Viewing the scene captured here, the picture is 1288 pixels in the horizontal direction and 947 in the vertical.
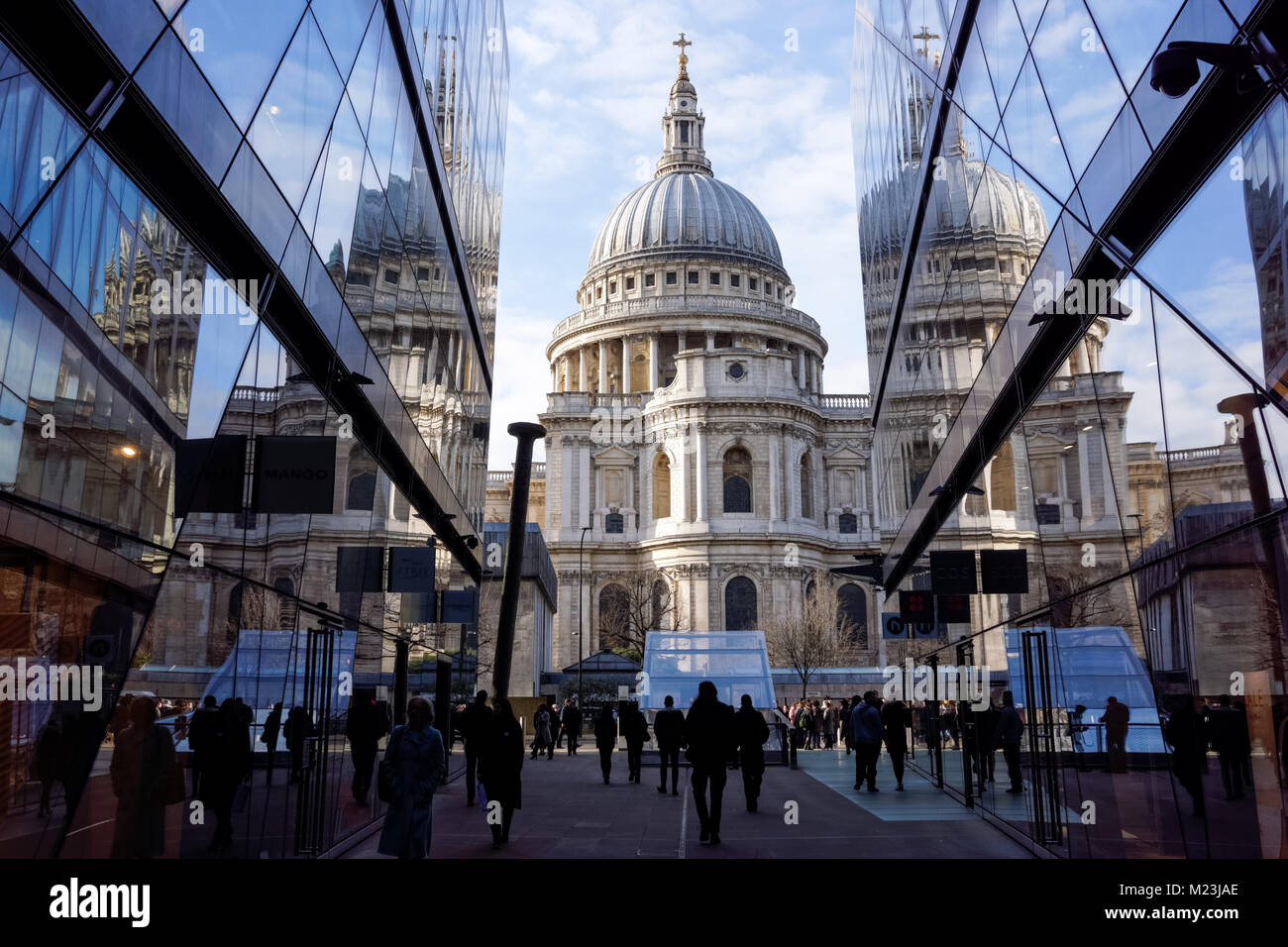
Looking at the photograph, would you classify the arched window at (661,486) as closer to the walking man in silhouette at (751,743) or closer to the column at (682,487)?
the column at (682,487)

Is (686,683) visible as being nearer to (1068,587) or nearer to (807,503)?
(1068,587)

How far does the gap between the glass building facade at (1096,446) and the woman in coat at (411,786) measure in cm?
521

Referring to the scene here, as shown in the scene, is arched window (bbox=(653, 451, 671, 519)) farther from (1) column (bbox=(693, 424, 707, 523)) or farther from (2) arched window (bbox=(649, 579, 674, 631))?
(2) arched window (bbox=(649, 579, 674, 631))

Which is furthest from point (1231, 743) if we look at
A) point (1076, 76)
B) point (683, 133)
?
point (683, 133)

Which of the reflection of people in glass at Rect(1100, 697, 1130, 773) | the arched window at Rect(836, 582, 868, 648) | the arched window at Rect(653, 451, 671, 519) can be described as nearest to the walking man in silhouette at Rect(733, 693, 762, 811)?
the reflection of people in glass at Rect(1100, 697, 1130, 773)

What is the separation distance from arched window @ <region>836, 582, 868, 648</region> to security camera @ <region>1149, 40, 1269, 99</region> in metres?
73.0

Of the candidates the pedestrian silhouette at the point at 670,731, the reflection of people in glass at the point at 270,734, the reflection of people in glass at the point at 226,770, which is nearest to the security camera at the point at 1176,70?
the reflection of people in glass at the point at 226,770

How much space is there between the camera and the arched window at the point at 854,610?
7831 centimetres

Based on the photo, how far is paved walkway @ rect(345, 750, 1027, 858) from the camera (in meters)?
11.9

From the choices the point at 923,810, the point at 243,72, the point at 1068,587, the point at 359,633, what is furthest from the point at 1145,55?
the point at 923,810

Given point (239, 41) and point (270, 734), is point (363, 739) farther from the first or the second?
point (239, 41)

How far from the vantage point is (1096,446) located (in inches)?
368

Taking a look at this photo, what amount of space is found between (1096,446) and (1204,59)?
149 inches

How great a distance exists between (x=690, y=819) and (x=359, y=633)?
538cm
